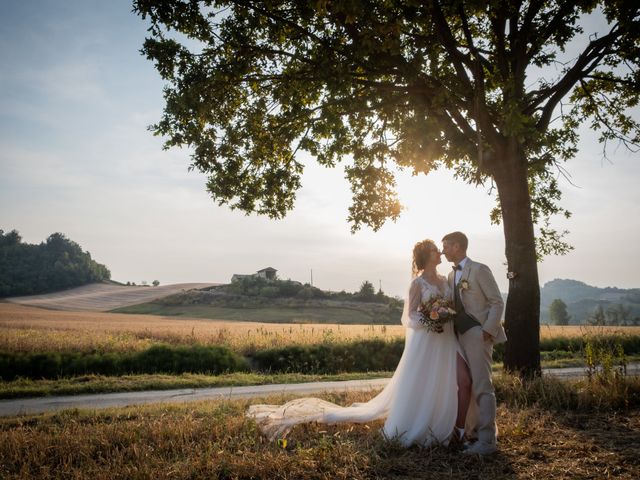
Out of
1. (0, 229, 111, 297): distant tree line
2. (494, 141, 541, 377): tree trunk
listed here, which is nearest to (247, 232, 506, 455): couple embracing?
(494, 141, 541, 377): tree trunk

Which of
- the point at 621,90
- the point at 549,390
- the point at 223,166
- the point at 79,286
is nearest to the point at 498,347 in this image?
the point at 621,90

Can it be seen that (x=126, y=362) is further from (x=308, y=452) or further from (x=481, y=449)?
(x=481, y=449)

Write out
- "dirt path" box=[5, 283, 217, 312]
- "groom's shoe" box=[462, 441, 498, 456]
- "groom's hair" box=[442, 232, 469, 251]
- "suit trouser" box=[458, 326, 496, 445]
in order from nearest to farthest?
1. "groom's shoe" box=[462, 441, 498, 456]
2. "suit trouser" box=[458, 326, 496, 445]
3. "groom's hair" box=[442, 232, 469, 251]
4. "dirt path" box=[5, 283, 217, 312]

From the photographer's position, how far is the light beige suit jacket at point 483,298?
233 inches

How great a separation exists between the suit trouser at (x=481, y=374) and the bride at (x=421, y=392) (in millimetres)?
232

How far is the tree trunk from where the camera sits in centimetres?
964

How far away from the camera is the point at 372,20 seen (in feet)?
27.3

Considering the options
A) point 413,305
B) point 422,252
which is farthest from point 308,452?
point 422,252

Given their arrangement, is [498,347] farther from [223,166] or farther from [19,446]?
[19,446]

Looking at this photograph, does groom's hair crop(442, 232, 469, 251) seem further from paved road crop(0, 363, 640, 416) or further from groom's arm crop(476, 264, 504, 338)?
paved road crop(0, 363, 640, 416)

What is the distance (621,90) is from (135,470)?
15615mm

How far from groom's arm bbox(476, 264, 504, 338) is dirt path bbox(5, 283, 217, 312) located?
8731cm

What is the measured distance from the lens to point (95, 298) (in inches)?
3807

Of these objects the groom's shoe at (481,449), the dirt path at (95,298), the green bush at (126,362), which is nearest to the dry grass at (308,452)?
the groom's shoe at (481,449)
